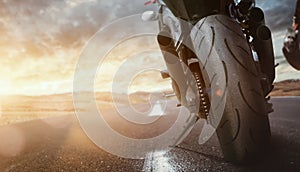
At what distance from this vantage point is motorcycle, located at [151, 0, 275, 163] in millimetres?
2301

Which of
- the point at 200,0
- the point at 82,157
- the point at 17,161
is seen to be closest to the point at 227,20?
the point at 200,0

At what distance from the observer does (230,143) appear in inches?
94.5

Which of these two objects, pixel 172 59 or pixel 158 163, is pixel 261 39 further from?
pixel 158 163

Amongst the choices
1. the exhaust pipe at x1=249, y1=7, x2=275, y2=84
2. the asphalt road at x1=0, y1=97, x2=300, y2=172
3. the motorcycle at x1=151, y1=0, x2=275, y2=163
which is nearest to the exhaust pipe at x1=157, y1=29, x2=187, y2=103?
the motorcycle at x1=151, y1=0, x2=275, y2=163

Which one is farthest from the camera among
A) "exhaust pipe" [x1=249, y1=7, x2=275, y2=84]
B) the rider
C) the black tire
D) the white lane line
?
the rider

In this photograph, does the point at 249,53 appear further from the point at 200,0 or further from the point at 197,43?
the point at 200,0

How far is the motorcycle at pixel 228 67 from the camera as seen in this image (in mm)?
2301

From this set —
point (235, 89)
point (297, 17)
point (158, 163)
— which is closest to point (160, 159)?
point (158, 163)

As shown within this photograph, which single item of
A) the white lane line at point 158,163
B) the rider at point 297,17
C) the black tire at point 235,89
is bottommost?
the white lane line at point 158,163

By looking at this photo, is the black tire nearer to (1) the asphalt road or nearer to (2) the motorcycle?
(2) the motorcycle

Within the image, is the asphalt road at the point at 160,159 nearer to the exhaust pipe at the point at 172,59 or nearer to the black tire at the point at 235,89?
the black tire at the point at 235,89

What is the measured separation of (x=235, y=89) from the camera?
228 centimetres

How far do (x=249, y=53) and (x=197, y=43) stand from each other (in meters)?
0.44

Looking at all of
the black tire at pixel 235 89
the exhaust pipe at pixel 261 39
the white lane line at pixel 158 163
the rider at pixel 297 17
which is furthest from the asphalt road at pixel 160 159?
the rider at pixel 297 17
